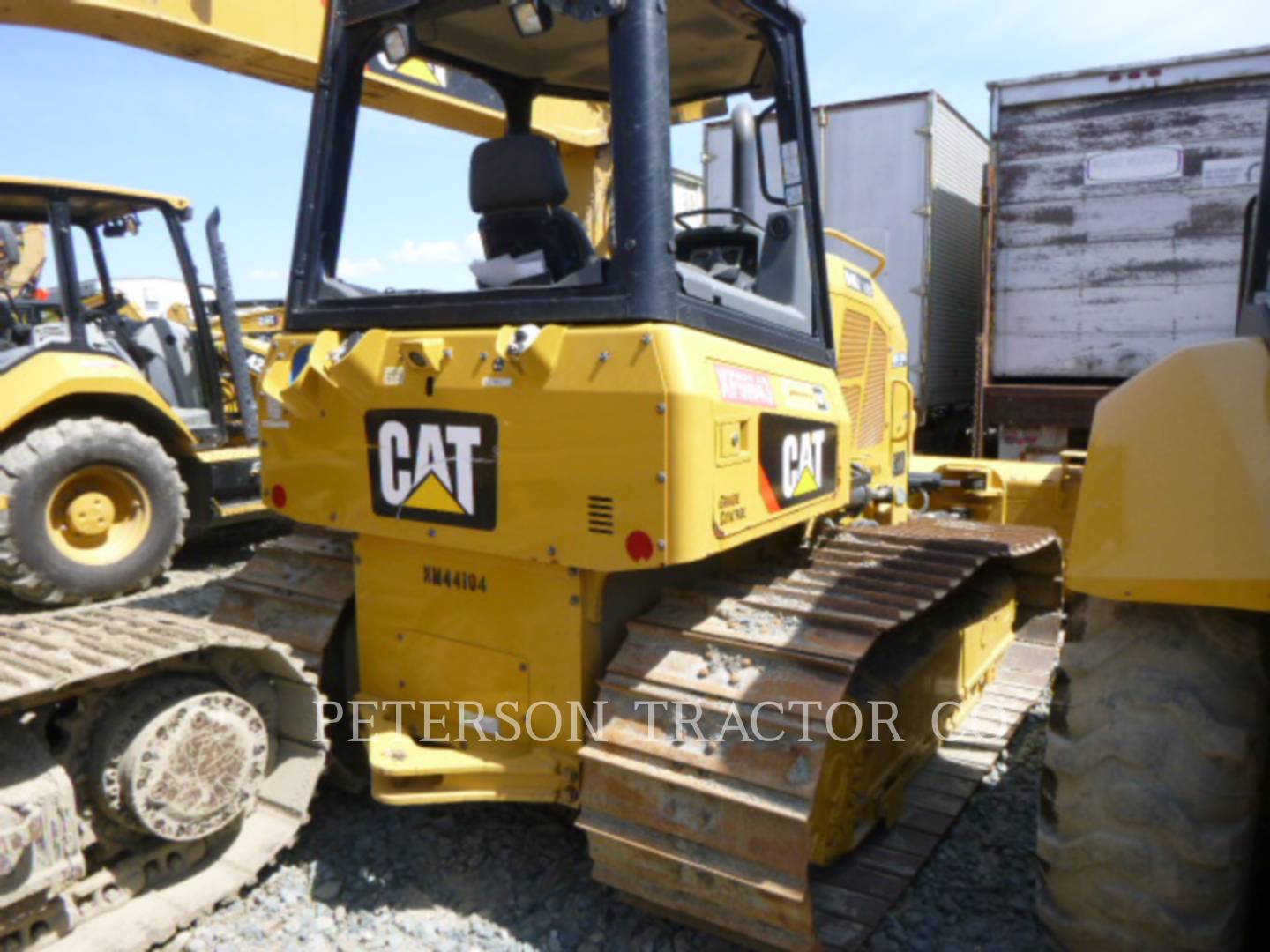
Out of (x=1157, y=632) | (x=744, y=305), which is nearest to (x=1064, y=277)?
(x=744, y=305)

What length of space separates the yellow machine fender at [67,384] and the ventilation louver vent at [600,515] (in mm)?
4595

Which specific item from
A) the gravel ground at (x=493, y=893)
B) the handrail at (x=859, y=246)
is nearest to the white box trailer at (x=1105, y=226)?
the handrail at (x=859, y=246)

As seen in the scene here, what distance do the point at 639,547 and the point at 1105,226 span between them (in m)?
5.93

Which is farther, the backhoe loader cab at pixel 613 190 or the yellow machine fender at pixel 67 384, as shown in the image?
the yellow machine fender at pixel 67 384

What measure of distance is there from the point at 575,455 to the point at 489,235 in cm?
89

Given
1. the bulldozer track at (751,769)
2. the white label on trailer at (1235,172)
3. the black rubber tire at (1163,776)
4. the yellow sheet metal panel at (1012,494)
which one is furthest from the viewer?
the white label on trailer at (1235,172)

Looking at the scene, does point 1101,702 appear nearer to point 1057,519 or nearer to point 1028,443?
point 1057,519

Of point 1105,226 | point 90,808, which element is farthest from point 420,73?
point 1105,226

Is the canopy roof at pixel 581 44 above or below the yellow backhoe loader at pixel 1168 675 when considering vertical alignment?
above

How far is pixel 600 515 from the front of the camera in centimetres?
244

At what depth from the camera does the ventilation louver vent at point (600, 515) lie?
7.95 ft

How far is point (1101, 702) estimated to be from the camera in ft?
6.89

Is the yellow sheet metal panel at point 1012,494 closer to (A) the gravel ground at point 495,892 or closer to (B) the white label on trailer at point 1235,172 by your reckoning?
(A) the gravel ground at point 495,892

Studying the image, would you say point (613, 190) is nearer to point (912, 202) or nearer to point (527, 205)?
point (527, 205)
